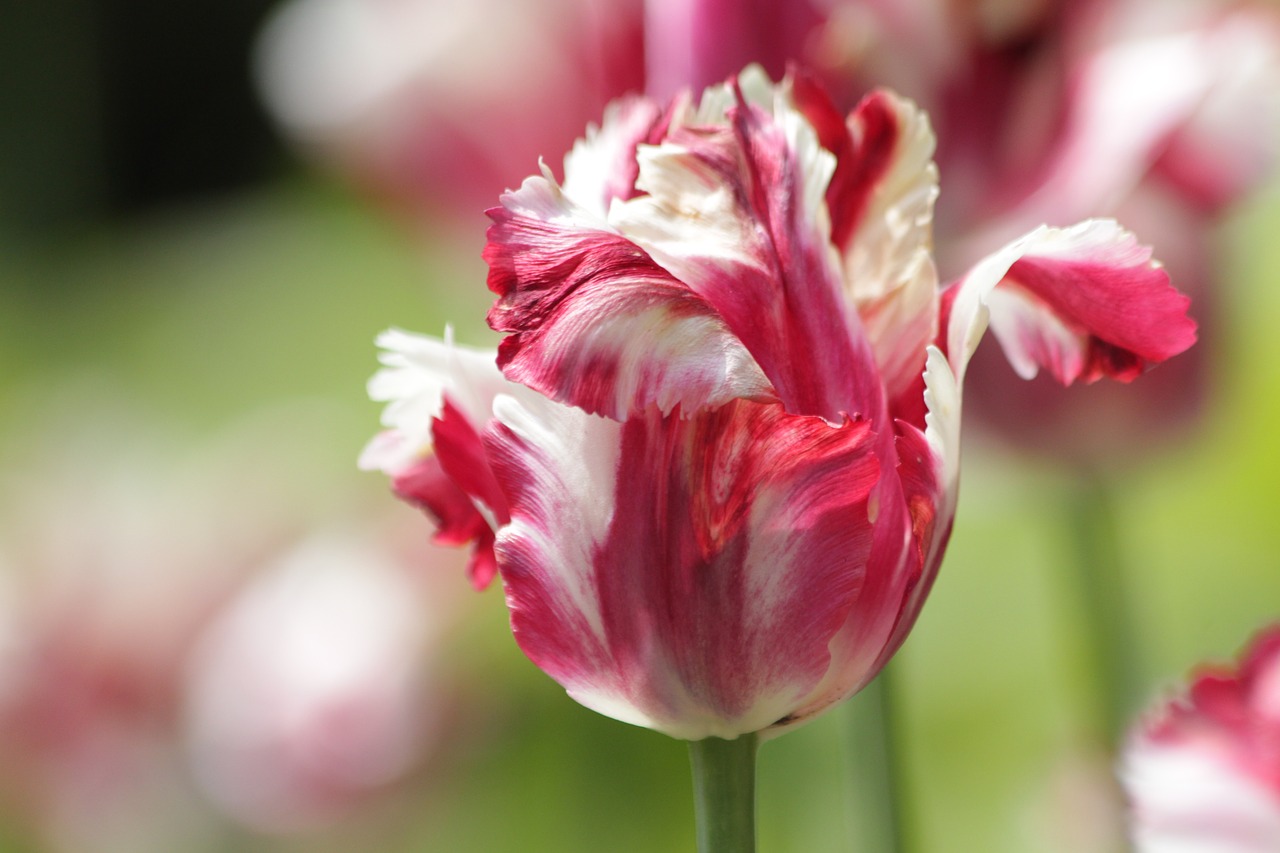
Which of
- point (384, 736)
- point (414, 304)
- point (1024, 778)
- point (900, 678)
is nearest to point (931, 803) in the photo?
point (1024, 778)

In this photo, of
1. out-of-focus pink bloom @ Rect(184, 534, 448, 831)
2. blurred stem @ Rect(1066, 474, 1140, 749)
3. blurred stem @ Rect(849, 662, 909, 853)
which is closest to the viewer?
blurred stem @ Rect(849, 662, 909, 853)

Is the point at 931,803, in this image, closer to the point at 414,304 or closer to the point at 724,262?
the point at 724,262

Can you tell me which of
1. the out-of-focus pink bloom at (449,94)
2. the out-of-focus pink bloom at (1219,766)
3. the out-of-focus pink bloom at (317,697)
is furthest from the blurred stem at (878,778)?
the out-of-focus pink bloom at (317,697)

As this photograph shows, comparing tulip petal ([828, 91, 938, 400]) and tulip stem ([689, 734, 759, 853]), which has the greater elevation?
tulip petal ([828, 91, 938, 400])

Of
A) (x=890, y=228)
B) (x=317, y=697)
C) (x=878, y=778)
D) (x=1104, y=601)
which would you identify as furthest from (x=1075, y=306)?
(x=317, y=697)

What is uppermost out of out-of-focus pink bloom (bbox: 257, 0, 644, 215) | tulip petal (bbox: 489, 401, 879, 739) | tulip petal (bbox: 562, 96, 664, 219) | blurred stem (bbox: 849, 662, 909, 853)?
out-of-focus pink bloom (bbox: 257, 0, 644, 215)

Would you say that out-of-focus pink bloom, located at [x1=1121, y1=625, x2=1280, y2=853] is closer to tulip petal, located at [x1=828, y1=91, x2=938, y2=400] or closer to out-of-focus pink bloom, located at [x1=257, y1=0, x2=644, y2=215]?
tulip petal, located at [x1=828, y1=91, x2=938, y2=400]

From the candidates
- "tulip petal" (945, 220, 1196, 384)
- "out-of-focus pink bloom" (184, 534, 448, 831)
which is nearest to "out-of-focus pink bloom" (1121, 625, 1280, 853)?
"tulip petal" (945, 220, 1196, 384)
